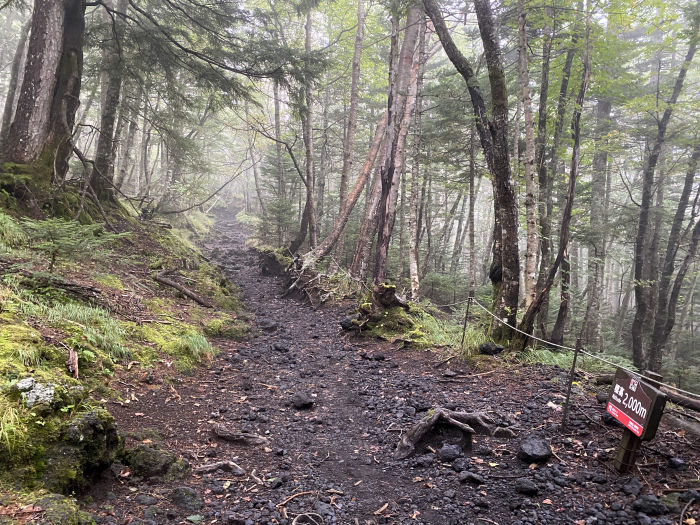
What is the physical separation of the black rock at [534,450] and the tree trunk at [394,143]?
685 cm

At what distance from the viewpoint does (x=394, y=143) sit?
10156 millimetres

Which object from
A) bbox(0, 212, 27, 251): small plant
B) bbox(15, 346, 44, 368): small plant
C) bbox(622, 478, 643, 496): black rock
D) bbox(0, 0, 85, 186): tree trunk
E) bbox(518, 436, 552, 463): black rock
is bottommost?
bbox(518, 436, 552, 463): black rock


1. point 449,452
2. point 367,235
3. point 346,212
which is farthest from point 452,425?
point 346,212

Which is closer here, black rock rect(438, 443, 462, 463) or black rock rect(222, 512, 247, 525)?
Answer: black rock rect(222, 512, 247, 525)

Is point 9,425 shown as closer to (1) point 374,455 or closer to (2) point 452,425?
(1) point 374,455

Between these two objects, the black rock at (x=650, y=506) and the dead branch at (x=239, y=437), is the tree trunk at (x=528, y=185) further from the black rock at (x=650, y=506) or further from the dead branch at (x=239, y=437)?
the dead branch at (x=239, y=437)

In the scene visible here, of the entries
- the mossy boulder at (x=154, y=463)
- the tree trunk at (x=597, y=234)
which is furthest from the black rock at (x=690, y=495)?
the tree trunk at (x=597, y=234)

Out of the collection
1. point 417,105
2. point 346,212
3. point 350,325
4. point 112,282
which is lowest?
point 350,325

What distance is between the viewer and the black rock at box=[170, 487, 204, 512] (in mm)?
2740

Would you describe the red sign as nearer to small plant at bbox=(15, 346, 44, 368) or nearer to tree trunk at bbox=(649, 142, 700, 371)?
small plant at bbox=(15, 346, 44, 368)

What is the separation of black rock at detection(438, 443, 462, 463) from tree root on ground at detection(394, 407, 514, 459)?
0.25 metres

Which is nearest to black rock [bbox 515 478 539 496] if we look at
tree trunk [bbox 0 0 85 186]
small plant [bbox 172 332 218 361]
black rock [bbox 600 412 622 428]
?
black rock [bbox 600 412 622 428]

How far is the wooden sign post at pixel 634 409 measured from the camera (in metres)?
2.82

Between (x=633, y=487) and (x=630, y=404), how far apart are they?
630mm
